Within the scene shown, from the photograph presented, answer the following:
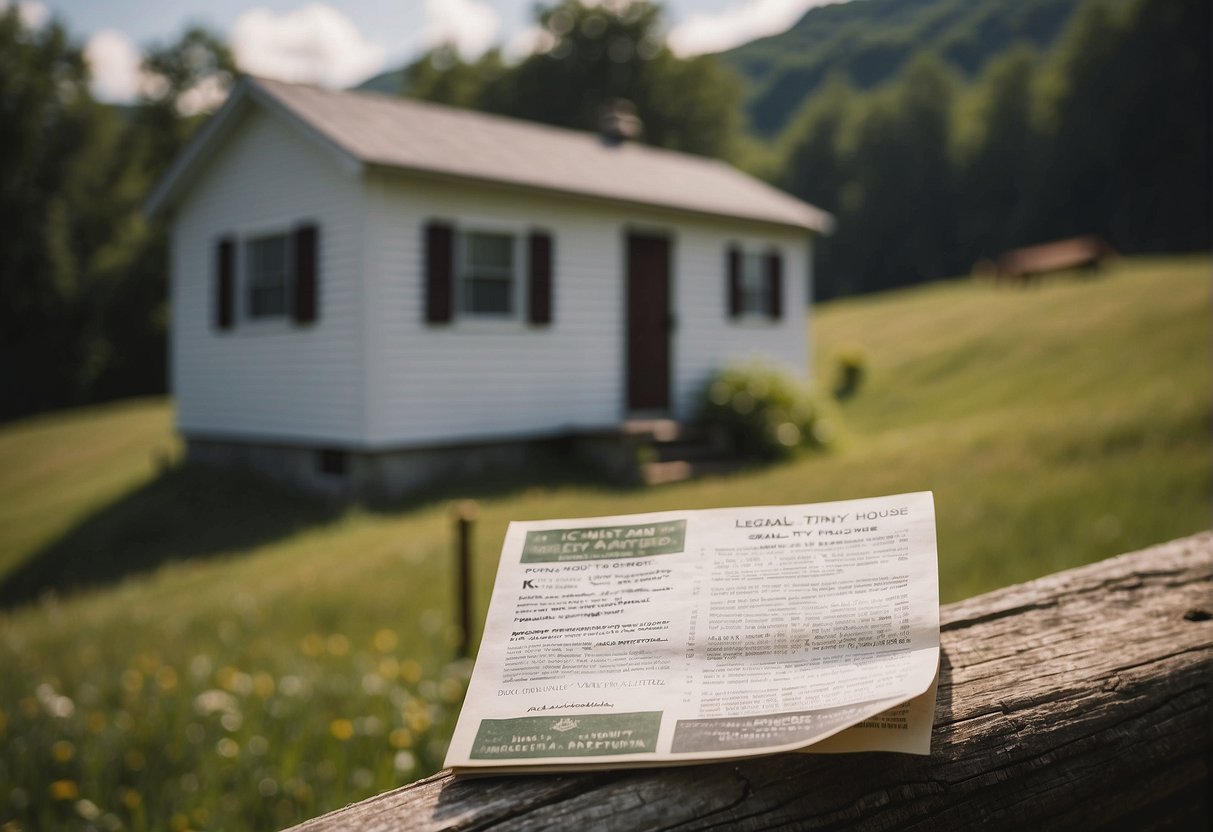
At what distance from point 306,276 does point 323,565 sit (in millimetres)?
5366

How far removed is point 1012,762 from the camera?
52.4 inches

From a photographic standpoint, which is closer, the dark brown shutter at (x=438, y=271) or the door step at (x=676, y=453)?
the dark brown shutter at (x=438, y=271)

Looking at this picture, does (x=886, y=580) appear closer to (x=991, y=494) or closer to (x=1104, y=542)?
(x=1104, y=542)

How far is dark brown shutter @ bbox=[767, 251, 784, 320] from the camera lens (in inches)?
619

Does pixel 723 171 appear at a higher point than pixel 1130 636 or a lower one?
higher

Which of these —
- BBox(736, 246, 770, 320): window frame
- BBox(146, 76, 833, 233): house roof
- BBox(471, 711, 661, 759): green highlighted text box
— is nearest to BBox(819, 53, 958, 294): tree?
BBox(146, 76, 833, 233): house roof

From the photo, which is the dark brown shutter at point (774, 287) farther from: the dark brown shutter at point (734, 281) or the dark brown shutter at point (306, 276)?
the dark brown shutter at point (306, 276)

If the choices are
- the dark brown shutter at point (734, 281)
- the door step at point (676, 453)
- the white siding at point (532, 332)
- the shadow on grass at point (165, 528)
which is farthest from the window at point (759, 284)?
the shadow on grass at point (165, 528)

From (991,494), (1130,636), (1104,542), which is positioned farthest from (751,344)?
(1130,636)

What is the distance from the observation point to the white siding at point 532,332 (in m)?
11.5

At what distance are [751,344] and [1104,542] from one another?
375 inches

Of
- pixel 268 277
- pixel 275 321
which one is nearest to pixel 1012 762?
pixel 275 321

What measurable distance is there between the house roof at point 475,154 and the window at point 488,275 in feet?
2.78

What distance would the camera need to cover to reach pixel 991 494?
713 cm
